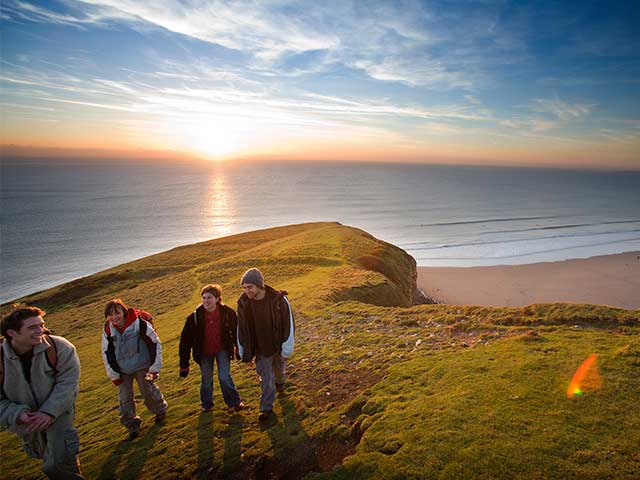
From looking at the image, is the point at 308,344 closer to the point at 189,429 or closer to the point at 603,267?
the point at 189,429

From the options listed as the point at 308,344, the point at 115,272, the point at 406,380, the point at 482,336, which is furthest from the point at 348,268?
the point at 115,272

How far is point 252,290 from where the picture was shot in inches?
289

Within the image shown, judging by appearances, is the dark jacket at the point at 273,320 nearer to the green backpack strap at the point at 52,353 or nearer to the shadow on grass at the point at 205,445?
the shadow on grass at the point at 205,445

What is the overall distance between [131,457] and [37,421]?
97.5 inches

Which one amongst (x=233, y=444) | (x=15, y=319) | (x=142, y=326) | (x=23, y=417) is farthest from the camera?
(x=142, y=326)

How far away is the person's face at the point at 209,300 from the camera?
771 centimetres

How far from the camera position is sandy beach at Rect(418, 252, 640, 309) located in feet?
134

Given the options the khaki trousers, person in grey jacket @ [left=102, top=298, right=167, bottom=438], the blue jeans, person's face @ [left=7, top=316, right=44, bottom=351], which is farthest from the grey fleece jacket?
the blue jeans

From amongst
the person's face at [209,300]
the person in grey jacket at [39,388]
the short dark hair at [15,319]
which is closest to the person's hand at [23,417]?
the person in grey jacket at [39,388]

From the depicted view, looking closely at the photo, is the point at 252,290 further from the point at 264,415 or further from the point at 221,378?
the point at 264,415

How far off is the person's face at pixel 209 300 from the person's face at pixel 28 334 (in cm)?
288

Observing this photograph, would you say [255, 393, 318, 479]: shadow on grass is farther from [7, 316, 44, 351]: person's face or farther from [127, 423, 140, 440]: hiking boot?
[7, 316, 44, 351]: person's face

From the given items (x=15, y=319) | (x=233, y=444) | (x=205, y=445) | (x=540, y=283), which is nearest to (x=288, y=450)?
(x=233, y=444)

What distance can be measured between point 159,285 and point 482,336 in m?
29.3
